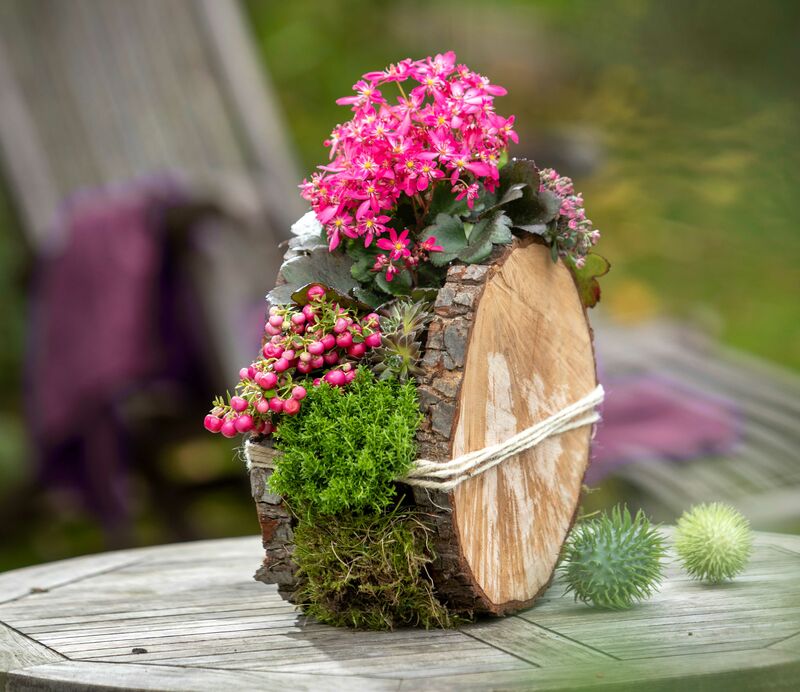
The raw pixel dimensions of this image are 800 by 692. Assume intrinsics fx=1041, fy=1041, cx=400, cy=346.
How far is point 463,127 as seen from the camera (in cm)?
133

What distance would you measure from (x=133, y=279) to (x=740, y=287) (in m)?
3.31

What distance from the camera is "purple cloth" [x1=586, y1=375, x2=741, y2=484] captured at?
284cm

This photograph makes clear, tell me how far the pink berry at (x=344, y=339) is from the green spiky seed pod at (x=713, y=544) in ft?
1.89

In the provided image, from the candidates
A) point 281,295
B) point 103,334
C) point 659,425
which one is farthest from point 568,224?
point 103,334

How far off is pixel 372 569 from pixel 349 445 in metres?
0.16

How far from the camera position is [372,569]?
126 cm

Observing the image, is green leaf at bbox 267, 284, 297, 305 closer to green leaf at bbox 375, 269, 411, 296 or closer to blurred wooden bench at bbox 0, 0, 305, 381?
green leaf at bbox 375, 269, 411, 296

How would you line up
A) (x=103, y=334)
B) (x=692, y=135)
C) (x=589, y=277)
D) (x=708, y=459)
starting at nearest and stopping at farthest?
(x=692, y=135) → (x=589, y=277) → (x=708, y=459) → (x=103, y=334)

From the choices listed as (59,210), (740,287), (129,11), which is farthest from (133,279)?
(740,287)

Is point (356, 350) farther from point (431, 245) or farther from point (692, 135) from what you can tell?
point (692, 135)

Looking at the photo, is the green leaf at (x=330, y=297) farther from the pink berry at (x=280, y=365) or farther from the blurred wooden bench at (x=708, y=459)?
the blurred wooden bench at (x=708, y=459)

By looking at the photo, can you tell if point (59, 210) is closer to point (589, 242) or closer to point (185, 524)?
point (185, 524)

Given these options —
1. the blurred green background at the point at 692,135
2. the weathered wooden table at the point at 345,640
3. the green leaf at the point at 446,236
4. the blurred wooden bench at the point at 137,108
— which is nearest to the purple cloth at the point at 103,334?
the blurred wooden bench at the point at 137,108

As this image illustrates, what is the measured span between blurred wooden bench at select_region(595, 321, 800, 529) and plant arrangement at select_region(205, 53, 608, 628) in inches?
18.2
